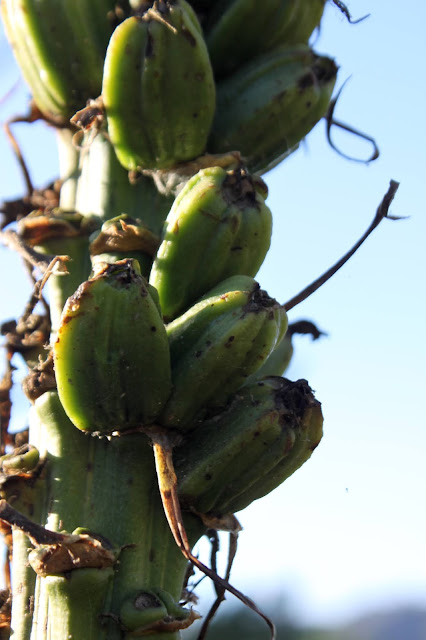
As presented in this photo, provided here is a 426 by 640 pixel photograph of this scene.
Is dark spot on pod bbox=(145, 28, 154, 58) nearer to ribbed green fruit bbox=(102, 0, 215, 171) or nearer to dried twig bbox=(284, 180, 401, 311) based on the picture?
ribbed green fruit bbox=(102, 0, 215, 171)

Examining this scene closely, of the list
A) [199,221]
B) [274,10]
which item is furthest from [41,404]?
[274,10]

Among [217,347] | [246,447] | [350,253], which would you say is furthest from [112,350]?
[350,253]

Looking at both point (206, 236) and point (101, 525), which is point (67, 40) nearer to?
point (206, 236)

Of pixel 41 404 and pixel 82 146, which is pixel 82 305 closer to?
pixel 41 404

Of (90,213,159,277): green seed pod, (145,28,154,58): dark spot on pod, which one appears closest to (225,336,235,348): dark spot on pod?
(90,213,159,277): green seed pod

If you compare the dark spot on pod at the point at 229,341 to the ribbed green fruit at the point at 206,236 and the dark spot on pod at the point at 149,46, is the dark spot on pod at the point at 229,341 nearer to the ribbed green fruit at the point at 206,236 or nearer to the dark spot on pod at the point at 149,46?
the ribbed green fruit at the point at 206,236

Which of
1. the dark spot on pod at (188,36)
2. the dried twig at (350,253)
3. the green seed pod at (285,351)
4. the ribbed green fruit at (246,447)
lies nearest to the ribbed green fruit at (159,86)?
the dark spot on pod at (188,36)
